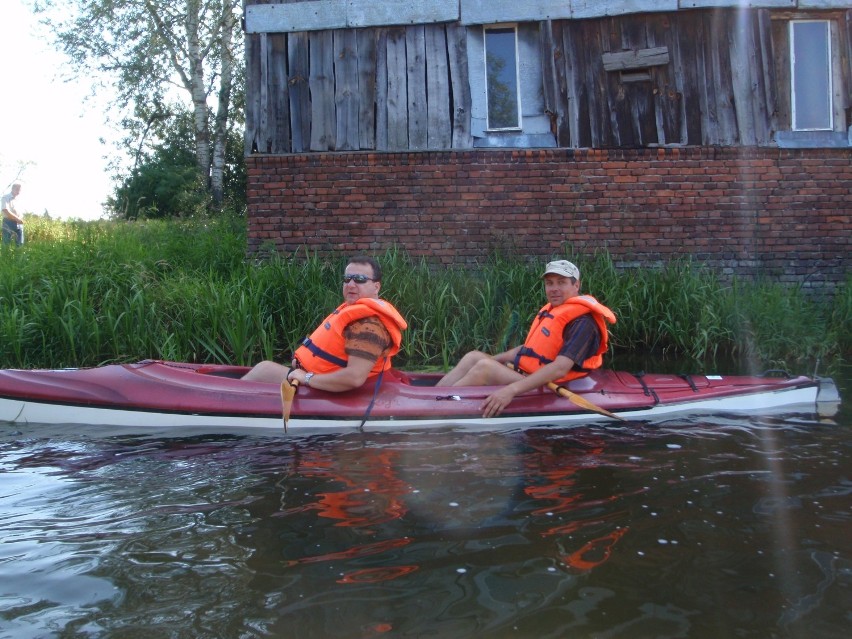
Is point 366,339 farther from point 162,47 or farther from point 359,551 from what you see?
point 162,47

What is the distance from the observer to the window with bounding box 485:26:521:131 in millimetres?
8742

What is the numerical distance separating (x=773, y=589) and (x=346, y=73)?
23.9 ft

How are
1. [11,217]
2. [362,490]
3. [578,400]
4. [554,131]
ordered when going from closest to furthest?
[362,490], [578,400], [554,131], [11,217]

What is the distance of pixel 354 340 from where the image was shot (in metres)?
4.86

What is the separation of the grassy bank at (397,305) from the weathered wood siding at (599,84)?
1.40 meters

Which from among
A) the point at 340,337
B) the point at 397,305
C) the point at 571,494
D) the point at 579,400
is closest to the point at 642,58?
the point at 397,305

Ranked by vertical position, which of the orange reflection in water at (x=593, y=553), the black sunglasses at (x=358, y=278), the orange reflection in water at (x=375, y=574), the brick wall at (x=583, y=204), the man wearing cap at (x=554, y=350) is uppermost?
the brick wall at (x=583, y=204)

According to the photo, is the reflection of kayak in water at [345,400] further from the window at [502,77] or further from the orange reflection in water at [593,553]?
the window at [502,77]

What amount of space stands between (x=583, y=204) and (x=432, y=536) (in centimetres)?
612

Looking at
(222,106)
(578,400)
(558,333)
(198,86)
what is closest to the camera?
(578,400)

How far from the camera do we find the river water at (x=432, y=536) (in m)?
2.49

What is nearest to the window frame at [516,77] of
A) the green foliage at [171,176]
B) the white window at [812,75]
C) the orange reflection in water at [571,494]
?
the white window at [812,75]

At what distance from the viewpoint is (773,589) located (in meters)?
2.66

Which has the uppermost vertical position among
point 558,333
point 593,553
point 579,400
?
point 558,333
